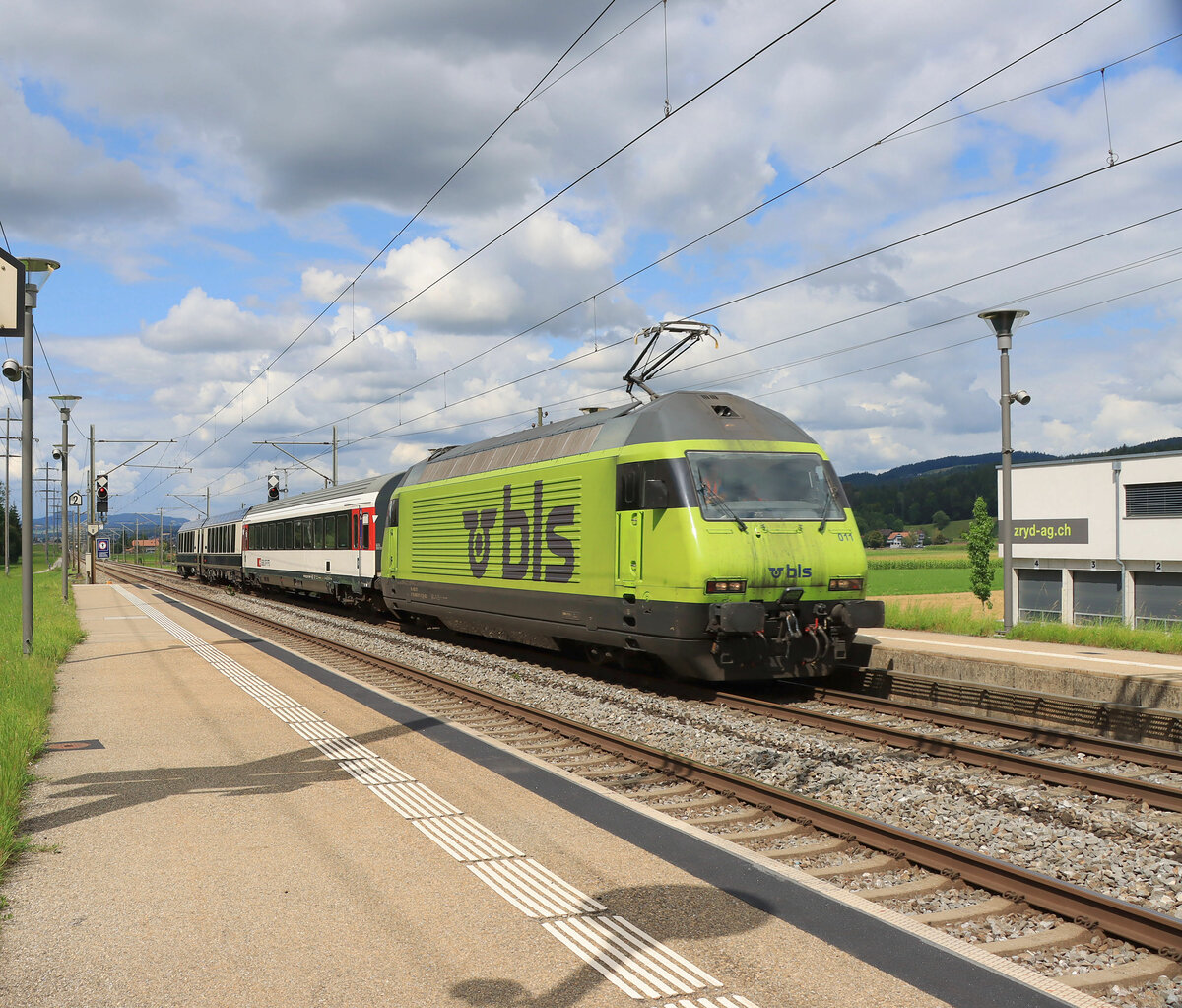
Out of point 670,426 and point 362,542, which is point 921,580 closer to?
point 362,542

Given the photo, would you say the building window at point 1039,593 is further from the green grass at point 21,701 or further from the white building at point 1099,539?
Answer: the green grass at point 21,701

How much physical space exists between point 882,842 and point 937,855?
41 centimetres

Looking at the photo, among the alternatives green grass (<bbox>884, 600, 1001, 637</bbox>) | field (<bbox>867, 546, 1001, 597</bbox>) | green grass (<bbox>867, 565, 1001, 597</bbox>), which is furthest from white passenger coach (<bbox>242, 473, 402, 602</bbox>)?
field (<bbox>867, 546, 1001, 597</bbox>)

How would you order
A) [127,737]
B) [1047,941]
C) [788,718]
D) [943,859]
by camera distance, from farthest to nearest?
[788,718] < [127,737] < [943,859] < [1047,941]

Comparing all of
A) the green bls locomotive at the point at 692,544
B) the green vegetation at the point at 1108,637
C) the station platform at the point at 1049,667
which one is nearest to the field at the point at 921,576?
the green vegetation at the point at 1108,637

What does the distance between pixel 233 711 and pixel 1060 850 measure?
28.0ft

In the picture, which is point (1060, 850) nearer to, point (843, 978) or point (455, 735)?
point (843, 978)

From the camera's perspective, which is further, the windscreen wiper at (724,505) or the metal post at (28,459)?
the metal post at (28,459)

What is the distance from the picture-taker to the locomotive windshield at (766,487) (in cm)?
1184

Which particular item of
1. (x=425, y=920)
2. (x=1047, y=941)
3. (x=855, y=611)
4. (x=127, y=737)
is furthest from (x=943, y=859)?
(x=127, y=737)

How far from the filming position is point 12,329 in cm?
1274

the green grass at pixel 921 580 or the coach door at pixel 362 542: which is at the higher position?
the coach door at pixel 362 542

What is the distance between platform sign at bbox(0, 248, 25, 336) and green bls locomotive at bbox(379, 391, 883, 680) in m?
7.28

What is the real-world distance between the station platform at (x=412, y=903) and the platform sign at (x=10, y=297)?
21.7 feet
